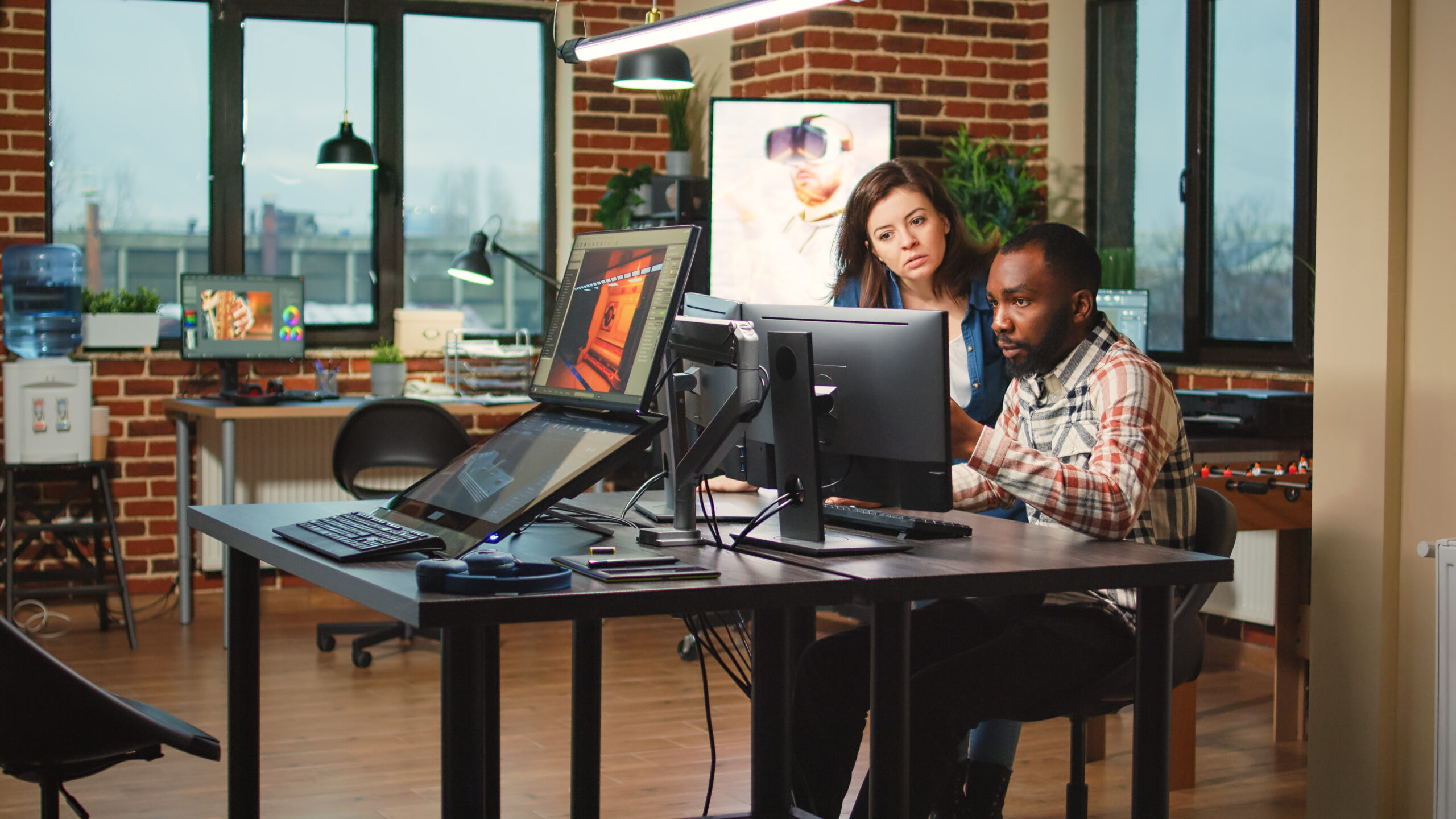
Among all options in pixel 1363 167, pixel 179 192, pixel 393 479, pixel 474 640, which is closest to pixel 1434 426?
pixel 1363 167

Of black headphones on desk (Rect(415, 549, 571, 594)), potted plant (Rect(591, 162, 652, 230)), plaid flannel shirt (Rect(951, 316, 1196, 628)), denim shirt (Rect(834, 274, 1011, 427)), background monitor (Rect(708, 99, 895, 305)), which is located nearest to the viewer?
black headphones on desk (Rect(415, 549, 571, 594))

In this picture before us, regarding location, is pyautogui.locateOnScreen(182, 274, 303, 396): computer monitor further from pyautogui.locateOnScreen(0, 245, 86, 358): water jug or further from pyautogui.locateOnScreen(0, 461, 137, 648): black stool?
pyautogui.locateOnScreen(0, 461, 137, 648): black stool

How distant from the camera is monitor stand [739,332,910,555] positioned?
2012 millimetres

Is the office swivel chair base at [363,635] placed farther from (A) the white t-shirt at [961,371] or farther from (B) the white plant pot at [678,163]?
(A) the white t-shirt at [961,371]

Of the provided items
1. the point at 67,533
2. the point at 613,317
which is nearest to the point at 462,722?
the point at 613,317

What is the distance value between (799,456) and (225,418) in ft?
10.7

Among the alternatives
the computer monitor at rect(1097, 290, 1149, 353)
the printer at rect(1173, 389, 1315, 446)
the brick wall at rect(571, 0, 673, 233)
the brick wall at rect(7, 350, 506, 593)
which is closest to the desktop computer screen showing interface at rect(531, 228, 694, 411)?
the printer at rect(1173, 389, 1315, 446)

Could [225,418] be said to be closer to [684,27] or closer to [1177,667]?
[684,27]

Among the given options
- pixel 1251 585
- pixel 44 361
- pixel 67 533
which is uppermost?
pixel 44 361

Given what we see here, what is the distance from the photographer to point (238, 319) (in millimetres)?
5211

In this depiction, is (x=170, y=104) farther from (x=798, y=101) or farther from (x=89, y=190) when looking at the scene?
(x=798, y=101)

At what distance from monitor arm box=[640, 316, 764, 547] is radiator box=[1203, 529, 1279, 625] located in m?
2.81

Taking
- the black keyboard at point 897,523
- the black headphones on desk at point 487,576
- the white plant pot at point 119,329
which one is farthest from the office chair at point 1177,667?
the white plant pot at point 119,329

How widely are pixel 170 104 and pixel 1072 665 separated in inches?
178
